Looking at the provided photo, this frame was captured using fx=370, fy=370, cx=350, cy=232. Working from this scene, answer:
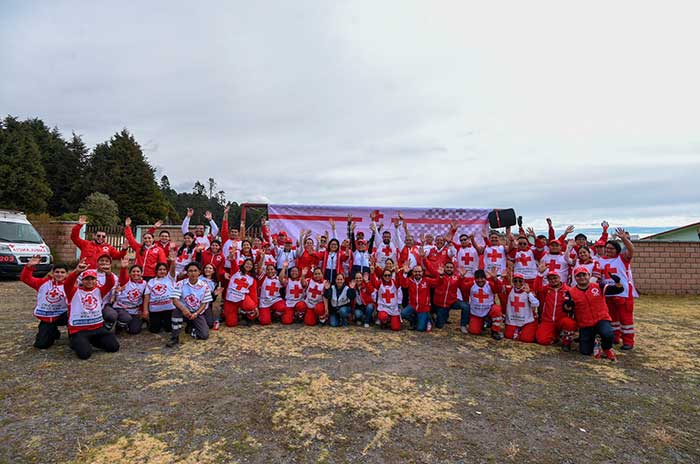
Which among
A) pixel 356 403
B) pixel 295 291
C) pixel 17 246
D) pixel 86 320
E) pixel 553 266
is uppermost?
pixel 553 266

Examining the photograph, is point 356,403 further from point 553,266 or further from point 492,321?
point 553,266

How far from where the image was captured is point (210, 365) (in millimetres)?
4332

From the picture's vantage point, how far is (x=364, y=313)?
6566 millimetres

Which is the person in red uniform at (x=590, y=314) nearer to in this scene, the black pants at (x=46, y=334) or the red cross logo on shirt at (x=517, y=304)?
the red cross logo on shirt at (x=517, y=304)

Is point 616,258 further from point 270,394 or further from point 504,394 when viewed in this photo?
point 270,394

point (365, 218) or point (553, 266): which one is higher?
point (365, 218)

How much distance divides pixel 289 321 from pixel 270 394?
9.69 feet

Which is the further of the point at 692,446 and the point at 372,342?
the point at 372,342

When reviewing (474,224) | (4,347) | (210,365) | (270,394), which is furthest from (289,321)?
(474,224)

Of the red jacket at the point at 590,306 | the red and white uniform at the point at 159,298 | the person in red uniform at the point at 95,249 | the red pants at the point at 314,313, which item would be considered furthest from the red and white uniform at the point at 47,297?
the red jacket at the point at 590,306

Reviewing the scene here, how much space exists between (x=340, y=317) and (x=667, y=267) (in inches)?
399

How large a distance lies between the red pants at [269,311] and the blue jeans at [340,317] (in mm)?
791

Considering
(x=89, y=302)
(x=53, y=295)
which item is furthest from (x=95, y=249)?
(x=89, y=302)

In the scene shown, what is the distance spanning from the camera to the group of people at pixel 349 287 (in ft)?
16.3
